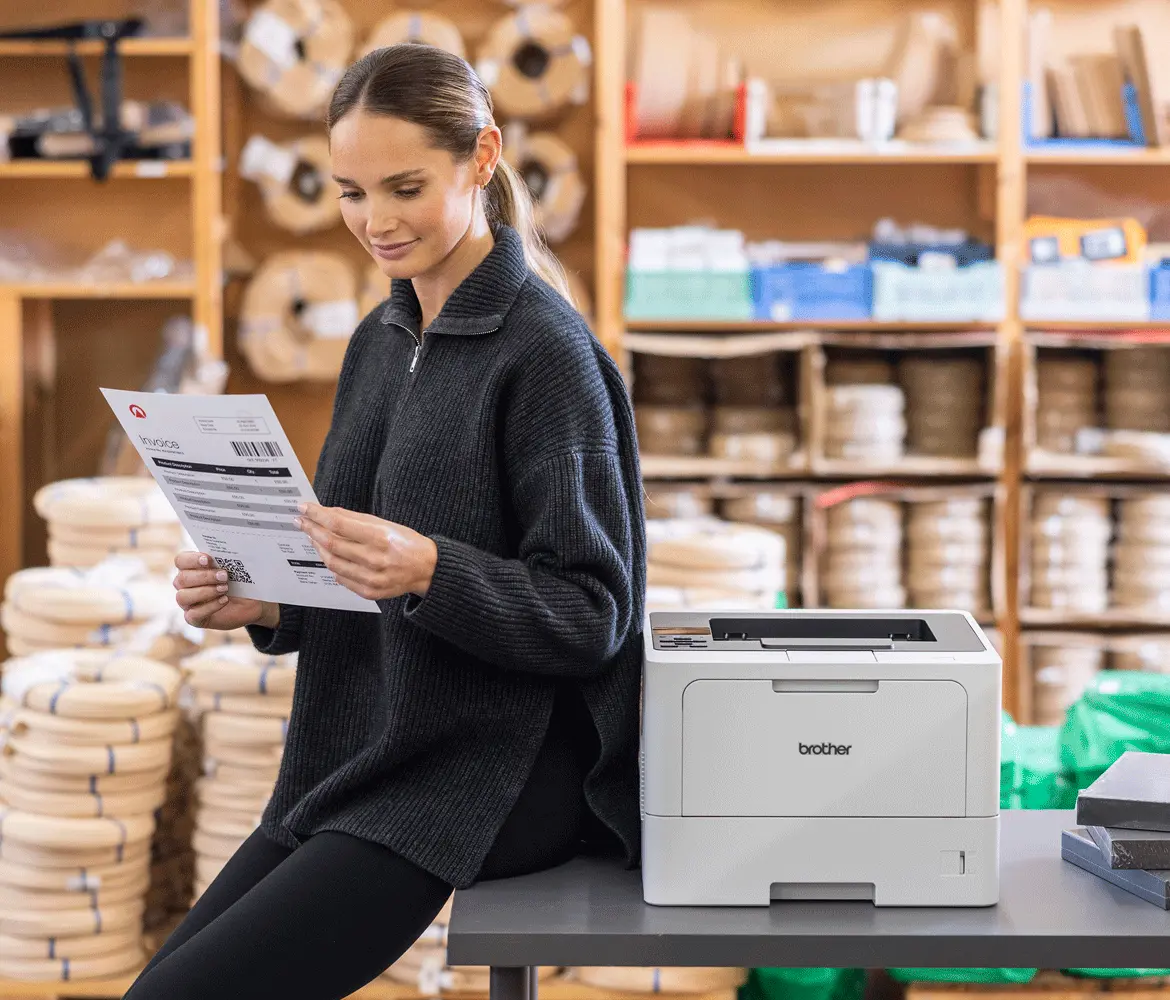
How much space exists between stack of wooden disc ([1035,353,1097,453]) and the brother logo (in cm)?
289

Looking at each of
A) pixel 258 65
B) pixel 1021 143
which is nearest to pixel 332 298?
pixel 258 65

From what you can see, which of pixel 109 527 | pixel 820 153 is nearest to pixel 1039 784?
pixel 109 527

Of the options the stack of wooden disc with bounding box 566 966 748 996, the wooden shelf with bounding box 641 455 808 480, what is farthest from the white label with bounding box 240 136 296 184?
the stack of wooden disc with bounding box 566 966 748 996

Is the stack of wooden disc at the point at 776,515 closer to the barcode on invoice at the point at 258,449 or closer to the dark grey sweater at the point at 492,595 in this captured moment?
the dark grey sweater at the point at 492,595

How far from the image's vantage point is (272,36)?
4105 mm

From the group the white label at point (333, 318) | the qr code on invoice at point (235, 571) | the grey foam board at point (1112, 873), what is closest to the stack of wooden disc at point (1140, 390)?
the white label at point (333, 318)

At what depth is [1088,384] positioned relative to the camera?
161 inches

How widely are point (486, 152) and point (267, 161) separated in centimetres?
284

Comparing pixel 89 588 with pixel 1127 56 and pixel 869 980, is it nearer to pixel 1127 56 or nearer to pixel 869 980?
pixel 869 980

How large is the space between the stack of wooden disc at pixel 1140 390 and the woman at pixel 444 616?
2868 mm

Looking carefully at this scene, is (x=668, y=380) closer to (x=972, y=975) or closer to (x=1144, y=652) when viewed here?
(x=1144, y=652)

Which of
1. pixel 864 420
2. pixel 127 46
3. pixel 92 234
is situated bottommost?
pixel 864 420

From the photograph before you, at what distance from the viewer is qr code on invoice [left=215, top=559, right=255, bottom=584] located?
5.03 ft

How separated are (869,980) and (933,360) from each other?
1971mm
